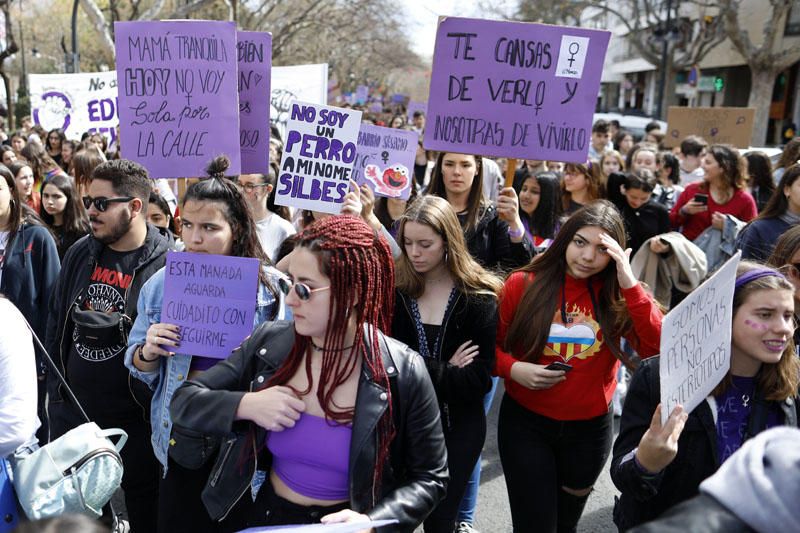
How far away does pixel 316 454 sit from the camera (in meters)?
1.98

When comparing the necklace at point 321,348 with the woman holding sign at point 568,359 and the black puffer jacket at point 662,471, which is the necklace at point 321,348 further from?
the woman holding sign at point 568,359

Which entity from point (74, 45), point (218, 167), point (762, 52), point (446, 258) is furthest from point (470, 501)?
point (762, 52)

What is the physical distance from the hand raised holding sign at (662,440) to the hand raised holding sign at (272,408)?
103 centimetres

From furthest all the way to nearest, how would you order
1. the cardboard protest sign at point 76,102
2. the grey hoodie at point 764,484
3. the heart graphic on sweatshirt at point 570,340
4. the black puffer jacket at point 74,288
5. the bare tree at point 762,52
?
the bare tree at point 762,52 → the cardboard protest sign at point 76,102 → the black puffer jacket at point 74,288 → the heart graphic on sweatshirt at point 570,340 → the grey hoodie at point 764,484

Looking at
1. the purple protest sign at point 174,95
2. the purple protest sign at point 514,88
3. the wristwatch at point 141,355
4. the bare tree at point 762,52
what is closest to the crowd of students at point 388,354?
the wristwatch at point 141,355

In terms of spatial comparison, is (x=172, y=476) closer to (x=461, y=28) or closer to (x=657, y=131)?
(x=461, y=28)

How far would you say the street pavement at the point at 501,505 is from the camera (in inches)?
156

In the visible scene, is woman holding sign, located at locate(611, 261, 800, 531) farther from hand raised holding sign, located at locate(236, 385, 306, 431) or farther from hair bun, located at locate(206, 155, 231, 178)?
hair bun, located at locate(206, 155, 231, 178)

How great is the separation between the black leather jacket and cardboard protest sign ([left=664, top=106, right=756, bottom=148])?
939 centimetres

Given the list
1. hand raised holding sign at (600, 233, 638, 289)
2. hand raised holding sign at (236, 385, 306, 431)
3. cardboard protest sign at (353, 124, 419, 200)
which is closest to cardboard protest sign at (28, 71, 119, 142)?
cardboard protest sign at (353, 124, 419, 200)

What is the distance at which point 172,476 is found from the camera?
2670 mm

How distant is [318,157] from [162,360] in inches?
61.5

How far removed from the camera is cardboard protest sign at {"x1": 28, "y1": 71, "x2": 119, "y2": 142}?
9.29 meters

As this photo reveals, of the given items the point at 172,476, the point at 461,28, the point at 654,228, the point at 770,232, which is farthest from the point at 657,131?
the point at 172,476
